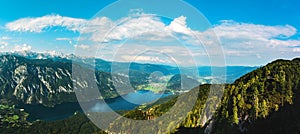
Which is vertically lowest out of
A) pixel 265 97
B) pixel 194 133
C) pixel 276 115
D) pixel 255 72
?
pixel 194 133

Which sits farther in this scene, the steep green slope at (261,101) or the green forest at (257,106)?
the steep green slope at (261,101)

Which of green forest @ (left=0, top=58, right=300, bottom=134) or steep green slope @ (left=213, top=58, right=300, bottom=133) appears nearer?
green forest @ (left=0, top=58, right=300, bottom=134)

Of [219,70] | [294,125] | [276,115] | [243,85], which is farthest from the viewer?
[243,85]

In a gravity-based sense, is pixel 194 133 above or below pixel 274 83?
below

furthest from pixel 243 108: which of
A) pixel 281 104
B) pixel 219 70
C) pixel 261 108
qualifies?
pixel 219 70

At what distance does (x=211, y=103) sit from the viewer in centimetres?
7900

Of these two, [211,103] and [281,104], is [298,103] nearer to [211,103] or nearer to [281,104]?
[281,104]

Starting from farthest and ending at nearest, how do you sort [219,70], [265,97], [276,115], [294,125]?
[265,97] < [276,115] < [294,125] < [219,70]

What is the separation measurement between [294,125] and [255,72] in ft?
98.9

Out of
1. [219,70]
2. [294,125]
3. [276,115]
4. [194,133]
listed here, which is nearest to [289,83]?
[276,115]

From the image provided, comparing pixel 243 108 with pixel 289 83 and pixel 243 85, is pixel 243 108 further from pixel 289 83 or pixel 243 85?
pixel 289 83

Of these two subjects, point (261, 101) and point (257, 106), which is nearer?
point (257, 106)

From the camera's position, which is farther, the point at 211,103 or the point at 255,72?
the point at 255,72

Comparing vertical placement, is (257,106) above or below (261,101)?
below
